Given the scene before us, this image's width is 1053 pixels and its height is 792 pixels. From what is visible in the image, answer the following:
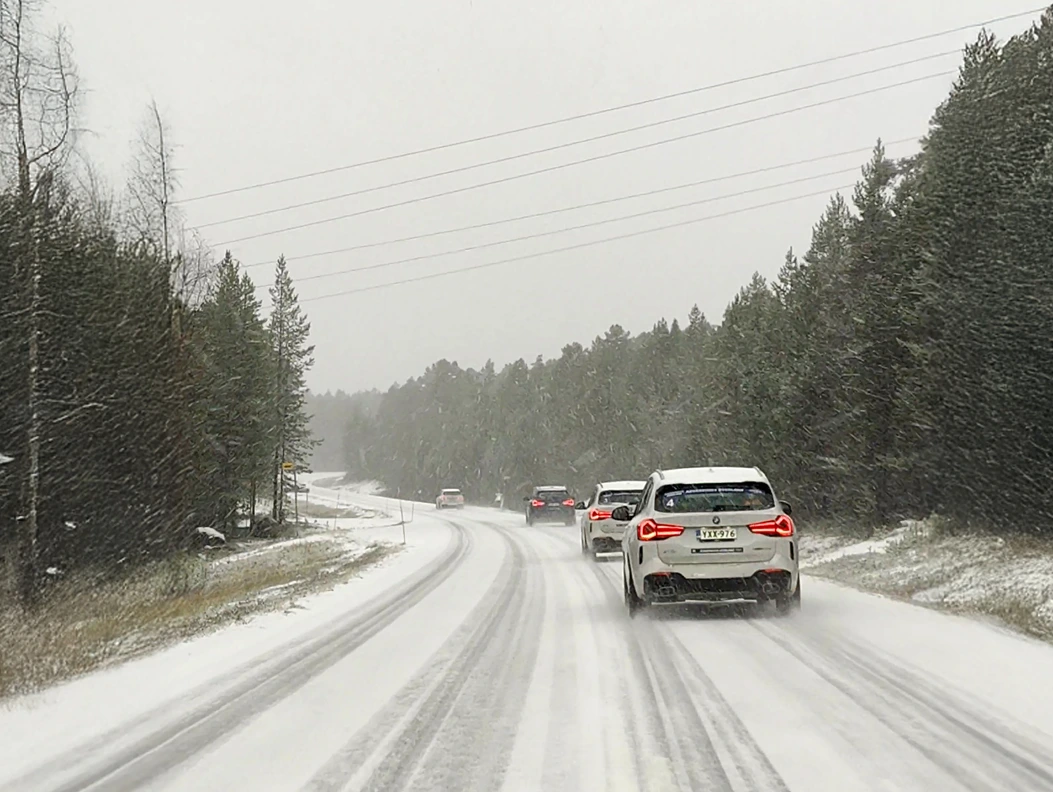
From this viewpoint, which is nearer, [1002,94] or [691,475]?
[691,475]

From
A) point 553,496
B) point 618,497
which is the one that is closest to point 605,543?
point 618,497

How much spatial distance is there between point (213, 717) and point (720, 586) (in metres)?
6.45

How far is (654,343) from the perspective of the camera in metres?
94.0

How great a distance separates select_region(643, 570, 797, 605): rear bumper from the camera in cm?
1159

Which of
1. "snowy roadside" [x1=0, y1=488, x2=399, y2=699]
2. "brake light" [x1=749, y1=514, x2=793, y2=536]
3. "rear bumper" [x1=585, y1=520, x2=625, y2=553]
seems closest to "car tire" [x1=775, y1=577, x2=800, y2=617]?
"brake light" [x1=749, y1=514, x2=793, y2=536]

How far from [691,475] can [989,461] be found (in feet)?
38.7

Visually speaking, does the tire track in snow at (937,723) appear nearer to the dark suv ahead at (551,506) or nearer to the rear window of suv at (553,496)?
the dark suv ahead at (551,506)

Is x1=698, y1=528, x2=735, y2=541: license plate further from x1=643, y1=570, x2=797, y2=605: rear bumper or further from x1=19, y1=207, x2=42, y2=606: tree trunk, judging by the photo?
x1=19, y1=207, x2=42, y2=606: tree trunk

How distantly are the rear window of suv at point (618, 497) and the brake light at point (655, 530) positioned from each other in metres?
12.4

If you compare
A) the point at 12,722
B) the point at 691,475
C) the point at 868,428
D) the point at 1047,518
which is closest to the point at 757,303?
the point at 868,428

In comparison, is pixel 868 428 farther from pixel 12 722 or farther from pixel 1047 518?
pixel 12 722

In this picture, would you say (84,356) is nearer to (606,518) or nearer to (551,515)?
(606,518)

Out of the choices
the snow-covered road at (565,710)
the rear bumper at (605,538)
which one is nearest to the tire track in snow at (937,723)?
the snow-covered road at (565,710)

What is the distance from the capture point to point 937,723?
6332mm
